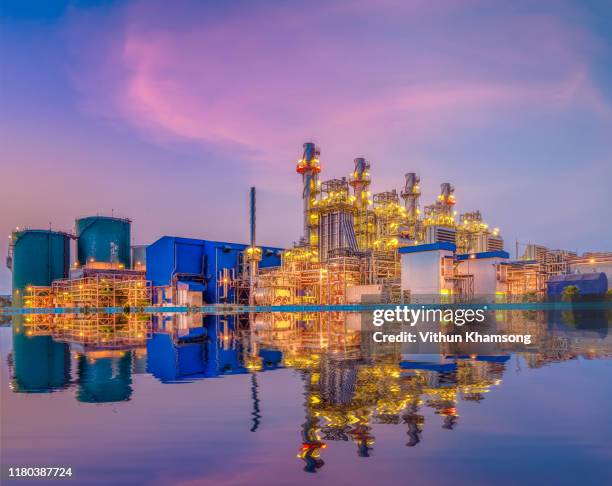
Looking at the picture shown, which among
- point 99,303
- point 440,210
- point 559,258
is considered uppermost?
point 440,210

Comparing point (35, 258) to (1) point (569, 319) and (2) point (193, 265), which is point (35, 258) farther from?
(1) point (569, 319)

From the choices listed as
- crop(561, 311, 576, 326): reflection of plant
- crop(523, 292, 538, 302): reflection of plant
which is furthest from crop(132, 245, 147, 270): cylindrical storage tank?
crop(561, 311, 576, 326): reflection of plant

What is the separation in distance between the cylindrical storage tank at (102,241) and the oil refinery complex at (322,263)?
6.9 inches

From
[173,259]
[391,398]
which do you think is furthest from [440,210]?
[391,398]

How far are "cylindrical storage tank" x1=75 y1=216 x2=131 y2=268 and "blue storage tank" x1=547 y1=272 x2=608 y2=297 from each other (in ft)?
220

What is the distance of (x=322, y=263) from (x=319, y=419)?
52070 mm

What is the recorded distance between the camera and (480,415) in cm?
752

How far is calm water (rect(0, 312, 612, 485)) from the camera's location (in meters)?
5.38

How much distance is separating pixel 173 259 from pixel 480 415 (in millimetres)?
61500

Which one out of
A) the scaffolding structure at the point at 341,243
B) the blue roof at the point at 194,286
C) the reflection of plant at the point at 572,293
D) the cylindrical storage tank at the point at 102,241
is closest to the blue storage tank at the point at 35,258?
the cylindrical storage tank at the point at 102,241

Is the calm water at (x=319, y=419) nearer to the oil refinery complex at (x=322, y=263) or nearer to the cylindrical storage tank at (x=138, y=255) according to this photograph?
the oil refinery complex at (x=322, y=263)

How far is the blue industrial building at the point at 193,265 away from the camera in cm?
6556

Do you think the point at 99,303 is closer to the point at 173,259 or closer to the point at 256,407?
the point at 173,259

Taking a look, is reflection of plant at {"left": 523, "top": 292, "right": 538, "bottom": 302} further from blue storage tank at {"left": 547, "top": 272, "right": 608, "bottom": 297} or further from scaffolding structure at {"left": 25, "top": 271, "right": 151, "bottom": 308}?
scaffolding structure at {"left": 25, "top": 271, "right": 151, "bottom": 308}
